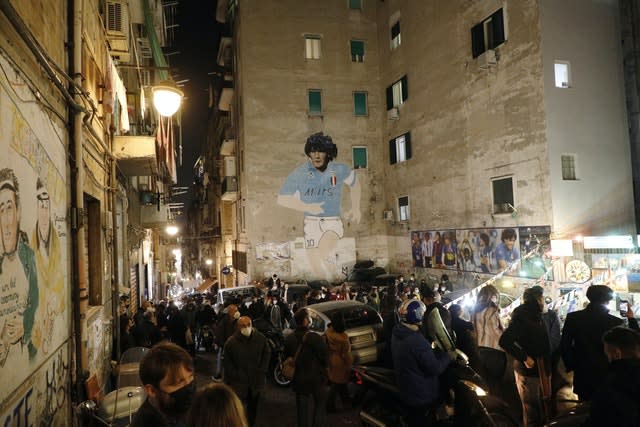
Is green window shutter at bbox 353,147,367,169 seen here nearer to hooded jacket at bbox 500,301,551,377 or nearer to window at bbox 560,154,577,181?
window at bbox 560,154,577,181

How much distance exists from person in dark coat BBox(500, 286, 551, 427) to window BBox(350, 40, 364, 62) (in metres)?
23.3

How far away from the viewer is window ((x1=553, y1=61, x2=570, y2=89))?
15317 mm

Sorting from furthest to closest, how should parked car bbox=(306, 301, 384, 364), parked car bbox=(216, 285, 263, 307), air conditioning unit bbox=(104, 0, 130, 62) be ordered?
parked car bbox=(216, 285, 263, 307)
air conditioning unit bbox=(104, 0, 130, 62)
parked car bbox=(306, 301, 384, 364)

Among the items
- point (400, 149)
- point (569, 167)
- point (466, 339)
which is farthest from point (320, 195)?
point (466, 339)

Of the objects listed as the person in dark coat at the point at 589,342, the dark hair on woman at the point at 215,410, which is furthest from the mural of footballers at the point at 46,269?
the person in dark coat at the point at 589,342

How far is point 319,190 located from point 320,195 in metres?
0.31

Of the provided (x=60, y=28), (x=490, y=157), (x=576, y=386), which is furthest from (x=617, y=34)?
(x=60, y=28)

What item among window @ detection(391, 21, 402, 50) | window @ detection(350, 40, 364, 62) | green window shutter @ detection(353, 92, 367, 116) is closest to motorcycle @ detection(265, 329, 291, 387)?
green window shutter @ detection(353, 92, 367, 116)

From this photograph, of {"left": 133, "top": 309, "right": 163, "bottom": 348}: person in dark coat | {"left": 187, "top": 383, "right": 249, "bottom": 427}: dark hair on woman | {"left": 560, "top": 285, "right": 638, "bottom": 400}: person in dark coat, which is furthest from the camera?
{"left": 133, "top": 309, "right": 163, "bottom": 348}: person in dark coat

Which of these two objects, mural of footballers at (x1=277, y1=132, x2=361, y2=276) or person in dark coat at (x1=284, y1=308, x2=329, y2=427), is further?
mural of footballers at (x1=277, y1=132, x2=361, y2=276)

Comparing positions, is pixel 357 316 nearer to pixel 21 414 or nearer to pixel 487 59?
pixel 21 414

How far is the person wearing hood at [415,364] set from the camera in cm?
478

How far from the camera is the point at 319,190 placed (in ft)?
83.7

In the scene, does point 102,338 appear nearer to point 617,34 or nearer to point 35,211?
point 35,211
